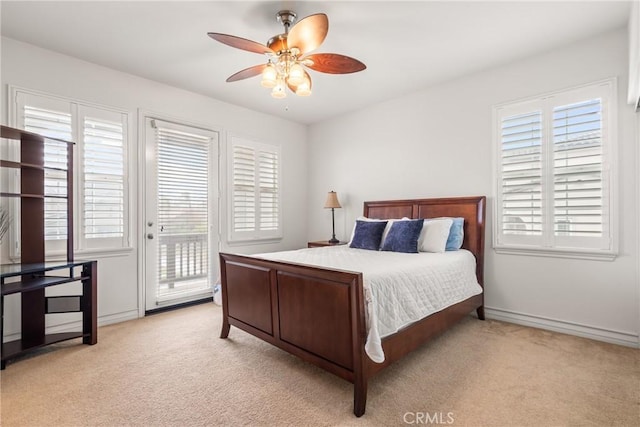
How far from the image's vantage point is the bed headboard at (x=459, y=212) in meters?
3.32

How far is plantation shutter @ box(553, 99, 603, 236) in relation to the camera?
2.74 meters

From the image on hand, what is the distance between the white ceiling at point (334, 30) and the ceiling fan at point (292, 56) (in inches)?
11.2

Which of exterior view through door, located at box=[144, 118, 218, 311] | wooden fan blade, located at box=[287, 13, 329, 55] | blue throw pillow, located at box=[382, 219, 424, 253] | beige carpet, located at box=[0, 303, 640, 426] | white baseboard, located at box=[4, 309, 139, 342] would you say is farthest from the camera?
exterior view through door, located at box=[144, 118, 218, 311]

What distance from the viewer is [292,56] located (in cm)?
234

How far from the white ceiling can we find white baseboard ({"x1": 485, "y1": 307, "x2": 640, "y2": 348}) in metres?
2.63

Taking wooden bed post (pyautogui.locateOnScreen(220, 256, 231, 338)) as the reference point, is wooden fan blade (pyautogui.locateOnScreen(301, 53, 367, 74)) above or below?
above

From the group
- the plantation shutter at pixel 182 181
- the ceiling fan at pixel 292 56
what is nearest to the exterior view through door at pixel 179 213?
the plantation shutter at pixel 182 181

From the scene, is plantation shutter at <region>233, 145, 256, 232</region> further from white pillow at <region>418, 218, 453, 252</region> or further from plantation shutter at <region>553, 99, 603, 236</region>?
plantation shutter at <region>553, 99, 603, 236</region>

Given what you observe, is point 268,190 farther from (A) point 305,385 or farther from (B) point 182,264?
(A) point 305,385

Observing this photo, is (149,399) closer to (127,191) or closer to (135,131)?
(127,191)

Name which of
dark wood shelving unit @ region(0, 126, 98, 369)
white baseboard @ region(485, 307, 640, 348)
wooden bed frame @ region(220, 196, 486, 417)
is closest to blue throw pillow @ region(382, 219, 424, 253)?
wooden bed frame @ region(220, 196, 486, 417)

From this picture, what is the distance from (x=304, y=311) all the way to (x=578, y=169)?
2800 millimetres

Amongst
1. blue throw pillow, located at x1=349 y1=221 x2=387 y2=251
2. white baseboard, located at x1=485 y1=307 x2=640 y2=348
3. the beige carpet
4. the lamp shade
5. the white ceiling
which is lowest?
the beige carpet

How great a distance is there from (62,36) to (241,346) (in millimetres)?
3155
